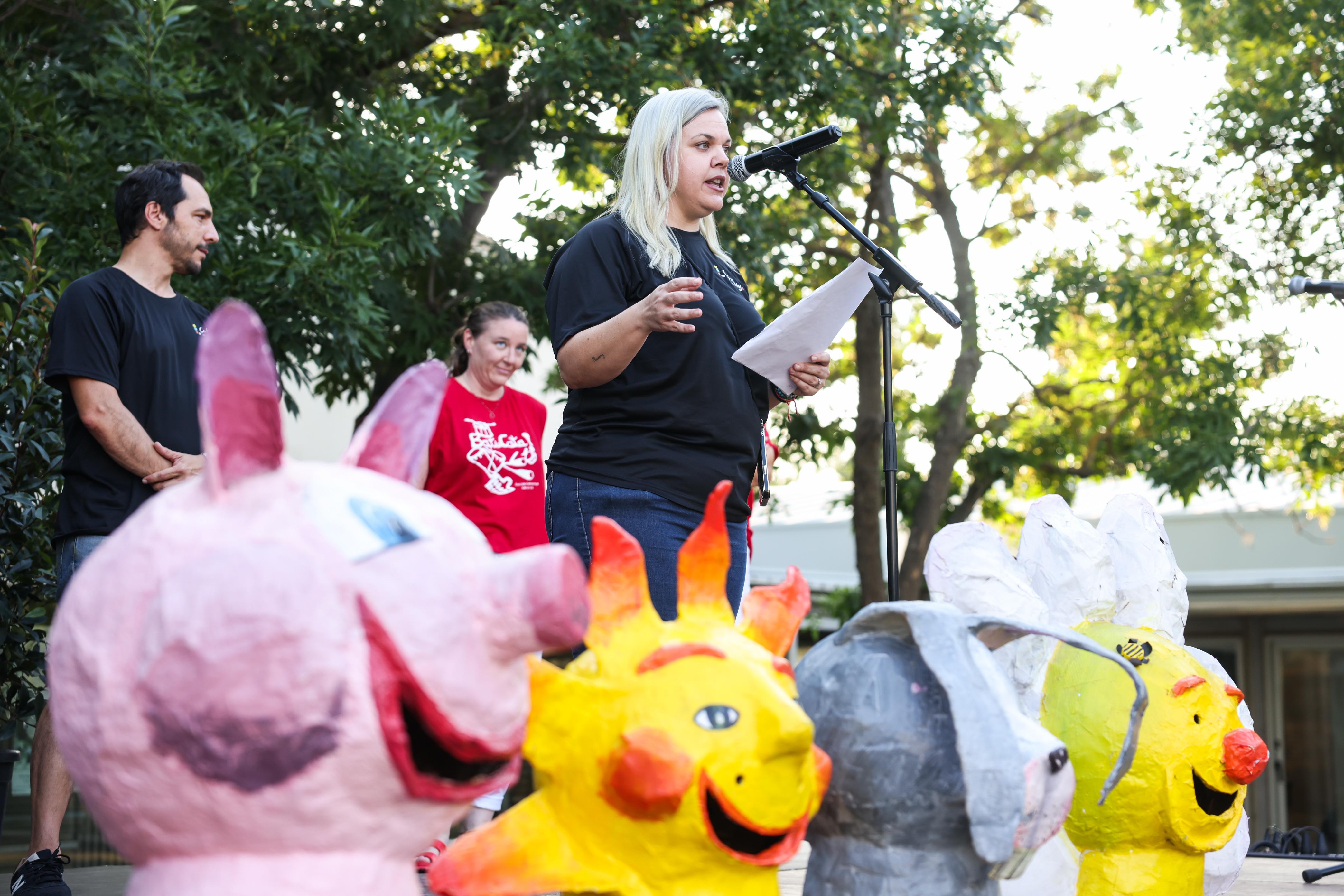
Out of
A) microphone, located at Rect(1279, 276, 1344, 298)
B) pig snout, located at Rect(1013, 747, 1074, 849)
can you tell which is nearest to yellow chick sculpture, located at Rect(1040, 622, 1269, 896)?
pig snout, located at Rect(1013, 747, 1074, 849)

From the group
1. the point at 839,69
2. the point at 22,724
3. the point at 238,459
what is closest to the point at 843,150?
the point at 839,69

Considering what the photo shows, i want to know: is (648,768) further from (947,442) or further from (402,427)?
(947,442)

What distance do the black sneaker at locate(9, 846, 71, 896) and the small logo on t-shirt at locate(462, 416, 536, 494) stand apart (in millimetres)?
1498

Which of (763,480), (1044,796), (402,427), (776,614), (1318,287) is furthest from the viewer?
(1318,287)

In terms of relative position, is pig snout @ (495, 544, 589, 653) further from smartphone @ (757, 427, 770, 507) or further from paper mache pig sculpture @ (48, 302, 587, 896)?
smartphone @ (757, 427, 770, 507)

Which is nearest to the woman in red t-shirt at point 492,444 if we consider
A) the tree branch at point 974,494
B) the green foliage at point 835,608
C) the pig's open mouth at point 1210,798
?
the pig's open mouth at point 1210,798

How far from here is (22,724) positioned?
5.57 metres

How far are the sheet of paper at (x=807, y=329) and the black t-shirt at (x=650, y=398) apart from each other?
9 centimetres

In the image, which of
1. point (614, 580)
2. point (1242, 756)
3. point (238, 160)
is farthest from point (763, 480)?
point (238, 160)

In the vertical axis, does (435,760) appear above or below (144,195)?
below

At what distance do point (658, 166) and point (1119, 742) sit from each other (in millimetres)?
1513

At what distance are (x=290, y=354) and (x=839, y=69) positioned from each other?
3212 mm

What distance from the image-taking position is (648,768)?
1810 mm

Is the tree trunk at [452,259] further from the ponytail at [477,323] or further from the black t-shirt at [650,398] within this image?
the black t-shirt at [650,398]
